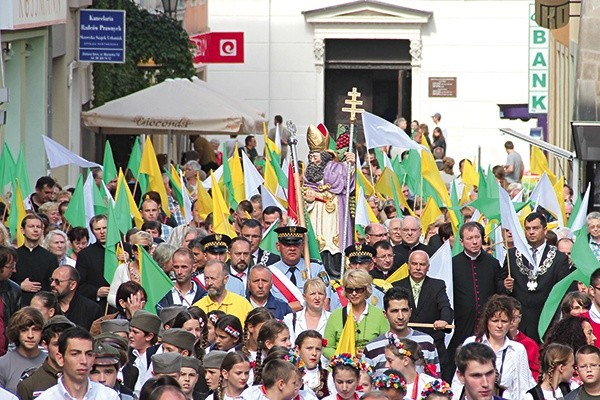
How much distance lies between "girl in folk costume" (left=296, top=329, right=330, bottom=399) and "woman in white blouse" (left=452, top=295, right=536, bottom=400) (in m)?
0.81

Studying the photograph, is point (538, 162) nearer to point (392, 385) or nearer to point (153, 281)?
point (153, 281)

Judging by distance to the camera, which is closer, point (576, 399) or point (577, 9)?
point (576, 399)

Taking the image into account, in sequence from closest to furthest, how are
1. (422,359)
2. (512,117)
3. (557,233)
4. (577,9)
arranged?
(422,359) < (557,233) < (577,9) < (512,117)

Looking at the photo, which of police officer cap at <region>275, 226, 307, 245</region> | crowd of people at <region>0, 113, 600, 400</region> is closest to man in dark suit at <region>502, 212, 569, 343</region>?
crowd of people at <region>0, 113, 600, 400</region>

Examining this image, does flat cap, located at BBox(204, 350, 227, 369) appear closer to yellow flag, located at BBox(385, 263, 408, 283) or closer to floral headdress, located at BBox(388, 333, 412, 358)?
floral headdress, located at BBox(388, 333, 412, 358)

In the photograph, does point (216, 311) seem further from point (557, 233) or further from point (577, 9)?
point (577, 9)

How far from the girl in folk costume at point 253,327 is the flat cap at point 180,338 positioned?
0.82m

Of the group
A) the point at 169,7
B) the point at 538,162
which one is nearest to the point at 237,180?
the point at 538,162

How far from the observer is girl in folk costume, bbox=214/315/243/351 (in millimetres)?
13141

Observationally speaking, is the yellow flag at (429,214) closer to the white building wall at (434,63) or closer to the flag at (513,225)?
the flag at (513,225)

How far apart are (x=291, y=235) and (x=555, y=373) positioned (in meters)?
3.94

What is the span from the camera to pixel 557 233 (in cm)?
1867

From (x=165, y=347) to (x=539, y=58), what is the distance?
3372 cm

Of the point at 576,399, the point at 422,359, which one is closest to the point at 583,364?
the point at 576,399
